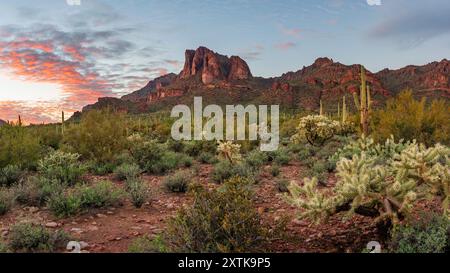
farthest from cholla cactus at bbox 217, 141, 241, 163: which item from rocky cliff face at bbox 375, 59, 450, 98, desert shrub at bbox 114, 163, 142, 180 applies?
rocky cliff face at bbox 375, 59, 450, 98

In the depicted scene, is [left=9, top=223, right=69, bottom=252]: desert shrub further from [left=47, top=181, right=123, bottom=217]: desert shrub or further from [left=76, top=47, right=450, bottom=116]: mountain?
[left=76, top=47, right=450, bottom=116]: mountain

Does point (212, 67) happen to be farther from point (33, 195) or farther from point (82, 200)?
point (82, 200)

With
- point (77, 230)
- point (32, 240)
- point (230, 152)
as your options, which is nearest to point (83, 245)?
point (32, 240)

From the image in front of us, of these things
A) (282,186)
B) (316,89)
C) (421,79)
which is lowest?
(282,186)

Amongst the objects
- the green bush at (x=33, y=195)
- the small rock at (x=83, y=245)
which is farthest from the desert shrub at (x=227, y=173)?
the small rock at (x=83, y=245)

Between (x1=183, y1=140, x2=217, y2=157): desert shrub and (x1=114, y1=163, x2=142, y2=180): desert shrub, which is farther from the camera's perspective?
(x1=183, y1=140, x2=217, y2=157): desert shrub

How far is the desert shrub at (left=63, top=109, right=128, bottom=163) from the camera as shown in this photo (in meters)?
12.2

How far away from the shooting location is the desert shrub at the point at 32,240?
470 cm

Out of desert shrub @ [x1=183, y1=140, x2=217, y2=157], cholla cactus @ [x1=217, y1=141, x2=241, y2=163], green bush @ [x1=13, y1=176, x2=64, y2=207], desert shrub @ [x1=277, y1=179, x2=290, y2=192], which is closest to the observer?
green bush @ [x1=13, y1=176, x2=64, y2=207]

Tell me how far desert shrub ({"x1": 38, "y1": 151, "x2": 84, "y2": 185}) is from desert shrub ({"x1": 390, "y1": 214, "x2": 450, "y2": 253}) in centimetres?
676

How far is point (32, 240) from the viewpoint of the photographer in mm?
4762

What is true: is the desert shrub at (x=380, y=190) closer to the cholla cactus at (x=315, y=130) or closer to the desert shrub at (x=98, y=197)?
the desert shrub at (x=98, y=197)

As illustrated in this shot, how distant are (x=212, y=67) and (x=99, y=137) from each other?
138554 millimetres

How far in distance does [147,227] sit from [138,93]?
138227 millimetres
